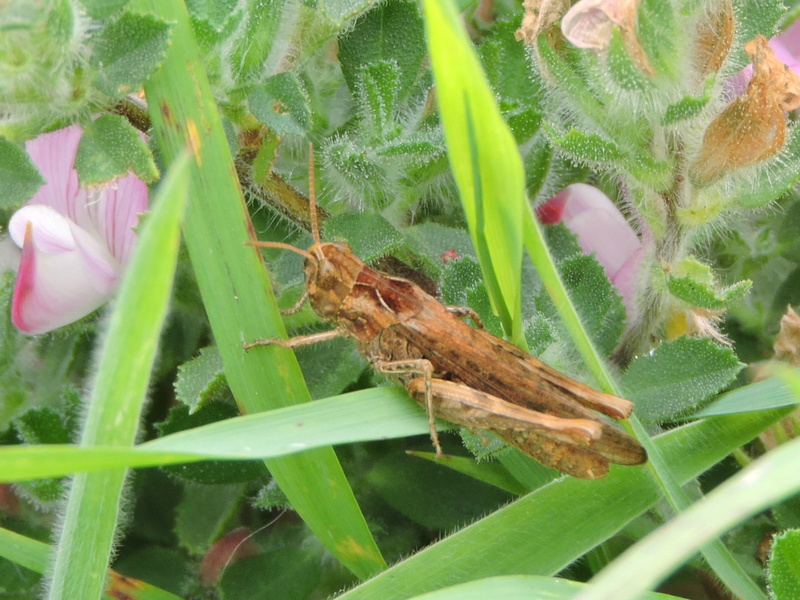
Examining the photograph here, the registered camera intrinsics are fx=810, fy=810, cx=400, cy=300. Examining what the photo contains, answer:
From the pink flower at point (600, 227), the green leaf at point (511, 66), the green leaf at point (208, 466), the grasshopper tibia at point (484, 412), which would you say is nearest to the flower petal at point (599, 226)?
the pink flower at point (600, 227)

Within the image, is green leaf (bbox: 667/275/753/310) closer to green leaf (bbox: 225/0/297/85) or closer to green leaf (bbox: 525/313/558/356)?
green leaf (bbox: 525/313/558/356)

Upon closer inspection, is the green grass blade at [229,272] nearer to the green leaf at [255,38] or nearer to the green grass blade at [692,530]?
the green leaf at [255,38]

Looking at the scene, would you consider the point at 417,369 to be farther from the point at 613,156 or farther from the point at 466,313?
the point at 613,156

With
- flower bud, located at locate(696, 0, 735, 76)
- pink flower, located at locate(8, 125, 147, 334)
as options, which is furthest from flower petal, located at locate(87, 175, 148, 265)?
flower bud, located at locate(696, 0, 735, 76)

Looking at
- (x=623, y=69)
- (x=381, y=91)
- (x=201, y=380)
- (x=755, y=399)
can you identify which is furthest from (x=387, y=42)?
(x=755, y=399)

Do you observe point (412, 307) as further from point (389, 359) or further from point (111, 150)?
point (111, 150)

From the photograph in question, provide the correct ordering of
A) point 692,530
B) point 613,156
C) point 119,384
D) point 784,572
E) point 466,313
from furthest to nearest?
point 466,313 → point 613,156 → point 784,572 → point 119,384 → point 692,530
